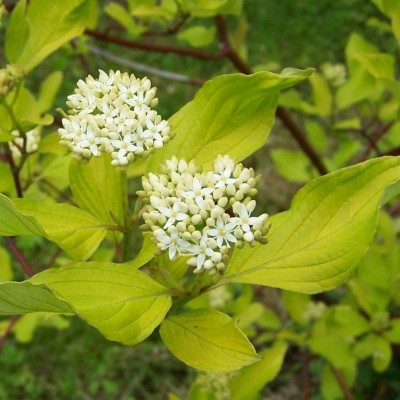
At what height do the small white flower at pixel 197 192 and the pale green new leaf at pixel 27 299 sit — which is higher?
the small white flower at pixel 197 192

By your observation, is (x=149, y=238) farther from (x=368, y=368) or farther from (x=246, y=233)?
(x=368, y=368)

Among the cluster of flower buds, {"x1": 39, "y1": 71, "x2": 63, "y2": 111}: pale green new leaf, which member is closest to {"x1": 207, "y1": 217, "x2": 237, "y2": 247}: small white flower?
the cluster of flower buds

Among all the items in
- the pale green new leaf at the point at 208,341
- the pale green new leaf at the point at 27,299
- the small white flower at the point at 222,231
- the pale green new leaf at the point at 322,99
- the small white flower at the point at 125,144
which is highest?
the small white flower at the point at 125,144

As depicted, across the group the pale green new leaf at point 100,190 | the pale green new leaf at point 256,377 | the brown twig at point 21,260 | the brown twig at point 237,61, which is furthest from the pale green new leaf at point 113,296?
the brown twig at point 237,61

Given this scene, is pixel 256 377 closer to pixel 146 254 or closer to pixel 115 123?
pixel 146 254

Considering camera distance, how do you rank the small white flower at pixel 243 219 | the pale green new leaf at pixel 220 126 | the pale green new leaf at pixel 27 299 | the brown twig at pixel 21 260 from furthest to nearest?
the brown twig at pixel 21 260 → the pale green new leaf at pixel 220 126 → the small white flower at pixel 243 219 → the pale green new leaf at pixel 27 299

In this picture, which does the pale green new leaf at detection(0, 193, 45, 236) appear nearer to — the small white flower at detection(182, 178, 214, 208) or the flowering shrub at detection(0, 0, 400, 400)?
the flowering shrub at detection(0, 0, 400, 400)

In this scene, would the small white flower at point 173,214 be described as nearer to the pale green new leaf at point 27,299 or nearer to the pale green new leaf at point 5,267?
the pale green new leaf at point 27,299
